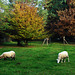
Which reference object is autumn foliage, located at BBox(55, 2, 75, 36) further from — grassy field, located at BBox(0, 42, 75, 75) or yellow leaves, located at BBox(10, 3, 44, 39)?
grassy field, located at BBox(0, 42, 75, 75)

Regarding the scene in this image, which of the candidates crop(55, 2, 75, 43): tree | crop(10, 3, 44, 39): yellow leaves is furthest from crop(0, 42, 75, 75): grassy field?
crop(55, 2, 75, 43): tree

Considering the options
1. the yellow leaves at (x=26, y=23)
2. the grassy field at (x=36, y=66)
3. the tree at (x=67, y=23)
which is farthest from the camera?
the tree at (x=67, y=23)

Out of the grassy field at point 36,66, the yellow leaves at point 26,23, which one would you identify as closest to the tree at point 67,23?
the yellow leaves at point 26,23

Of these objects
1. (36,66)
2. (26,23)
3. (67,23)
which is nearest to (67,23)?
(67,23)

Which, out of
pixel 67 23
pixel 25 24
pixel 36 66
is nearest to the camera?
→ pixel 36 66

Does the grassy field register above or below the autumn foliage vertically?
below

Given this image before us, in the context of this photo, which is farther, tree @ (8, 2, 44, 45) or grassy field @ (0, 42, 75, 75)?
tree @ (8, 2, 44, 45)

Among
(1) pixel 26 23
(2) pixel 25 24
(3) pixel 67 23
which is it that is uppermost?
(3) pixel 67 23

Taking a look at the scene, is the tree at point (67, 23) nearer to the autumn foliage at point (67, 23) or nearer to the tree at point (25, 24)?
the autumn foliage at point (67, 23)

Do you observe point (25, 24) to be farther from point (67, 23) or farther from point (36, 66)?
point (36, 66)

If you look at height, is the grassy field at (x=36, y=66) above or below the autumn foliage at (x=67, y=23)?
below

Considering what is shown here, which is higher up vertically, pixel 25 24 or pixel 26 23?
pixel 26 23

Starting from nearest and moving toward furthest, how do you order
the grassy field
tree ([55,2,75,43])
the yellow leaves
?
the grassy field, the yellow leaves, tree ([55,2,75,43])

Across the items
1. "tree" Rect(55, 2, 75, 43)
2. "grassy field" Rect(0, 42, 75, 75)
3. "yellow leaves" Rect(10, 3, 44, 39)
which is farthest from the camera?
"tree" Rect(55, 2, 75, 43)
